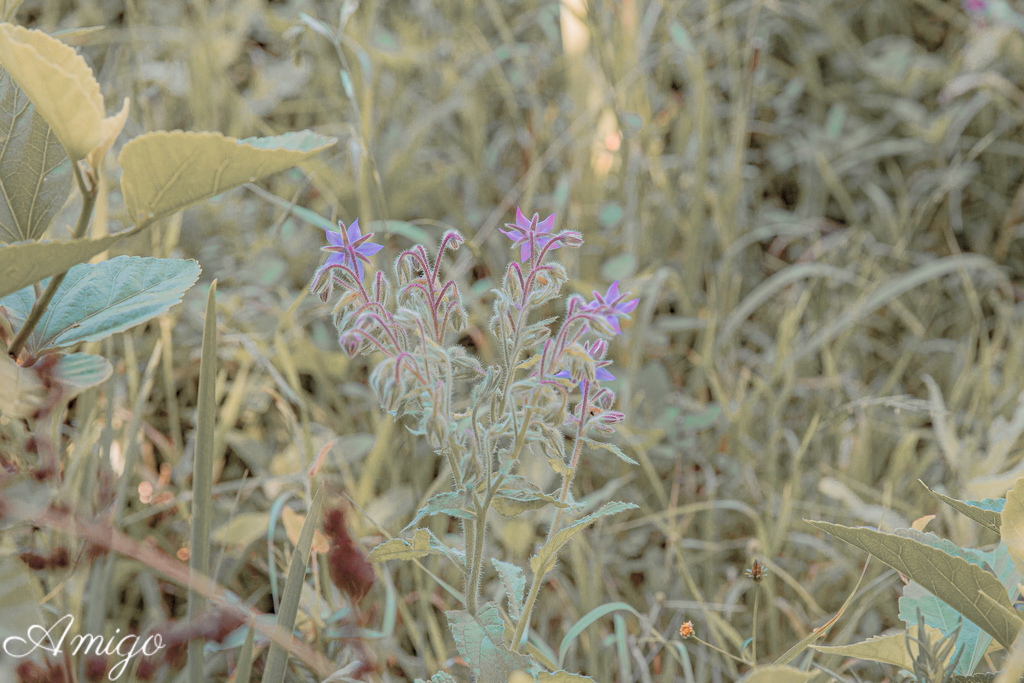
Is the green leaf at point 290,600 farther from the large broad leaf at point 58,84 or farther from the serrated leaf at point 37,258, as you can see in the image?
the large broad leaf at point 58,84

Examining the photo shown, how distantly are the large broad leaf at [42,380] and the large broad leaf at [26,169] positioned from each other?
17 centimetres

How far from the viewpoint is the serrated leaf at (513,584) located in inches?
41.2

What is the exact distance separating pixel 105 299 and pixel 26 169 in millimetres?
186

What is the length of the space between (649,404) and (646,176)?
0.75 metres

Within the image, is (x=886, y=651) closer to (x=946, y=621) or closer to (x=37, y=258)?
(x=946, y=621)

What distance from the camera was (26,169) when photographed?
991 mm

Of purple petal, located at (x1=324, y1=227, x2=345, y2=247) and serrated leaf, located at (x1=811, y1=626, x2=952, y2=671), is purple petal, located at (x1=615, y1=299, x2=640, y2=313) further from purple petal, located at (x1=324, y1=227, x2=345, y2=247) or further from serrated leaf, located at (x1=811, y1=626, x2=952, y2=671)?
serrated leaf, located at (x1=811, y1=626, x2=952, y2=671)

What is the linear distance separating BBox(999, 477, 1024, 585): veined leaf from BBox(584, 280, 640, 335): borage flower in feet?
1.55

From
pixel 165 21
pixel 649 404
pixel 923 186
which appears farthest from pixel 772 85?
pixel 165 21

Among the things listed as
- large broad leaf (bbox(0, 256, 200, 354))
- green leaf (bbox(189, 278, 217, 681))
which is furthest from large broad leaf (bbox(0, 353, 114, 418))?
green leaf (bbox(189, 278, 217, 681))

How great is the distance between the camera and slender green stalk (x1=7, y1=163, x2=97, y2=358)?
0.93 metres

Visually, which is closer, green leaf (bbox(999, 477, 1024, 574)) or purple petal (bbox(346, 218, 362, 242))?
green leaf (bbox(999, 477, 1024, 574))

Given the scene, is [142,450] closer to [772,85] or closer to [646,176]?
[646,176]

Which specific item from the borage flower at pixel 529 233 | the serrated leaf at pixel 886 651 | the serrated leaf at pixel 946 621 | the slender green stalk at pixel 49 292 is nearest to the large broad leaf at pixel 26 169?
the slender green stalk at pixel 49 292
